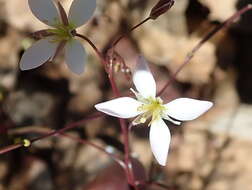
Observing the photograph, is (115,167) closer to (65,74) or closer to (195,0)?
(65,74)

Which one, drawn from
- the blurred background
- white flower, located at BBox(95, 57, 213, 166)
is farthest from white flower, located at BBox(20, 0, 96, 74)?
the blurred background

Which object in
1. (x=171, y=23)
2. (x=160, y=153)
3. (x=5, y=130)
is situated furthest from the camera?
(x=171, y=23)

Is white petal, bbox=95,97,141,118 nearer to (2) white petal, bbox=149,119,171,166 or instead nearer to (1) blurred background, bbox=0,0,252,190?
(2) white petal, bbox=149,119,171,166

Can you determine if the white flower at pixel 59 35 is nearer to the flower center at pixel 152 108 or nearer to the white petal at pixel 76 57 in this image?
the white petal at pixel 76 57

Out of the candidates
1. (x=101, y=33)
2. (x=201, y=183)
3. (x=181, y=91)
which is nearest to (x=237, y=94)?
(x=181, y=91)

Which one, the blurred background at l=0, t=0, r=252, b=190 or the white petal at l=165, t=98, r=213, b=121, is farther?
the blurred background at l=0, t=0, r=252, b=190
